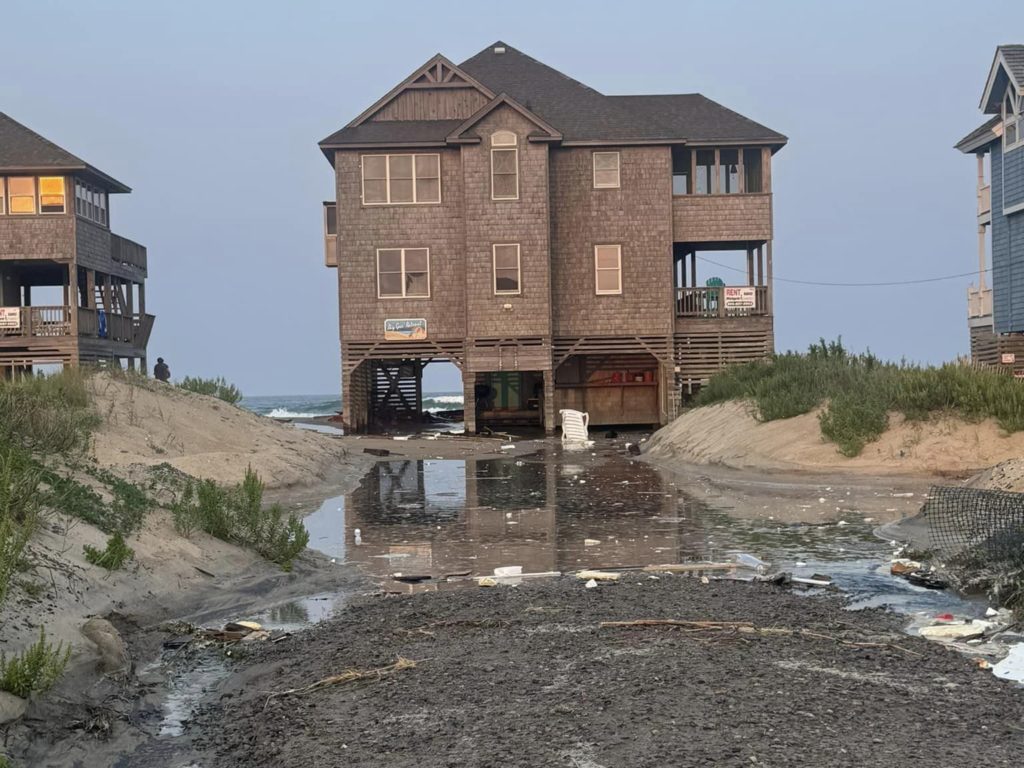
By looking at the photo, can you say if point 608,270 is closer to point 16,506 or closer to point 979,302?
point 979,302

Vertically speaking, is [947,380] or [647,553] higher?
[947,380]

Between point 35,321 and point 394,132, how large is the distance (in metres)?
14.0

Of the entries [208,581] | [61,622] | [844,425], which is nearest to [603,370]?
[844,425]

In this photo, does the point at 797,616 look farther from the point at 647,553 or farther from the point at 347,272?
the point at 347,272

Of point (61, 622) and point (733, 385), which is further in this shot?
point (733, 385)

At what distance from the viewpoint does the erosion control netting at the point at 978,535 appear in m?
9.99

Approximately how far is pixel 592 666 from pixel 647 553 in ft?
19.0

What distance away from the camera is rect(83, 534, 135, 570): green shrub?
977 centimetres

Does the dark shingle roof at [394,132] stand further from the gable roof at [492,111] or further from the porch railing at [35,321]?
the porch railing at [35,321]

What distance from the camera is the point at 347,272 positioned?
122ft

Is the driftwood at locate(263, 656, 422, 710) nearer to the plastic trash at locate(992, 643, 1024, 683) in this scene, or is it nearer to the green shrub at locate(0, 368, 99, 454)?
the plastic trash at locate(992, 643, 1024, 683)

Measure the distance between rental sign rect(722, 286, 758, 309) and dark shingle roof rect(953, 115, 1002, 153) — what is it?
32.3 feet

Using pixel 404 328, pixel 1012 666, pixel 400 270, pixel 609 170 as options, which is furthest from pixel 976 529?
pixel 609 170

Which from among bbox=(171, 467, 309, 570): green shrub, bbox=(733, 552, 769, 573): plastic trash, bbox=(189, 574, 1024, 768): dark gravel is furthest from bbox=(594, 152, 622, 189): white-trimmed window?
bbox=(189, 574, 1024, 768): dark gravel
